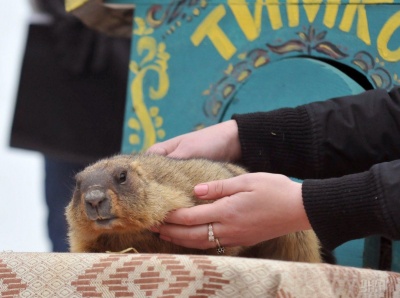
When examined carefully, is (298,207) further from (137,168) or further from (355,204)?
(137,168)

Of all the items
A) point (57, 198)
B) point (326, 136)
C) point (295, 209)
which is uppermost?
point (326, 136)

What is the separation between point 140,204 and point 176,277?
2.00 ft

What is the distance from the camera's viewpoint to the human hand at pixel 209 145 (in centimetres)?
234

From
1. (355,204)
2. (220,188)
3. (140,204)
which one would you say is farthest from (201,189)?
(355,204)

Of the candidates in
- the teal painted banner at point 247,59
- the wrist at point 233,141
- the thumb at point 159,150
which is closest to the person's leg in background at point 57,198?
the teal painted banner at point 247,59

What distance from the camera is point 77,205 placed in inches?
77.7

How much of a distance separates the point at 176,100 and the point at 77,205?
87 centimetres

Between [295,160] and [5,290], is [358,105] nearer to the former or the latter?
[295,160]

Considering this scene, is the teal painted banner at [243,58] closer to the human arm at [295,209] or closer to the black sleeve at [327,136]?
the black sleeve at [327,136]

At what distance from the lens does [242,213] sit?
1.82 m

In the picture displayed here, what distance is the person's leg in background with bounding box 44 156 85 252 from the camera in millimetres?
3330

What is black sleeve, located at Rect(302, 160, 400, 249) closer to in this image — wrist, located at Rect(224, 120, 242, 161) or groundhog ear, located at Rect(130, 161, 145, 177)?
groundhog ear, located at Rect(130, 161, 145, 177)

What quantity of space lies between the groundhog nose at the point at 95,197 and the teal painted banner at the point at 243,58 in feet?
2.87

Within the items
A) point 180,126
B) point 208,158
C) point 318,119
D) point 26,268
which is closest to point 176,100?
point 180,126
